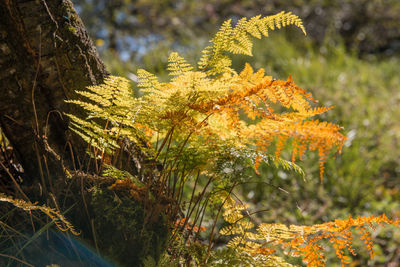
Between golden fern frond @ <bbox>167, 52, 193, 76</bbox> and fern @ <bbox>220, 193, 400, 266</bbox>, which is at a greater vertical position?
golden fern frond @ <bbox>167, 52, 193, 76</bbox>

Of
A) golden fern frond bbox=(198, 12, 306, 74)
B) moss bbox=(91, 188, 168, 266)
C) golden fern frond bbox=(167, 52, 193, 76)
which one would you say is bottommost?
moss bbox=(91, 188, 168, 266)

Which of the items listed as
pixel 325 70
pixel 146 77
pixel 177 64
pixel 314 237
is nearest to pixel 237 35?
pixel 177 64

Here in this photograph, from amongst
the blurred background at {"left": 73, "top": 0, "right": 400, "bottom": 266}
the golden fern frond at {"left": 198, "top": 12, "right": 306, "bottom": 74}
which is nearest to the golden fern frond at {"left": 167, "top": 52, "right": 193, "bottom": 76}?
the golden fern frond at {"left": 198, "top": 12, "right": 306, "bottom": 74}

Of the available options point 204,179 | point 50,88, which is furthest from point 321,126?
point 204,179

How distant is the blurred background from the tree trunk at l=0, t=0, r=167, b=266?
28cm

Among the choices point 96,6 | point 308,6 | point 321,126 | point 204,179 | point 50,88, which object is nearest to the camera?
point 321,126

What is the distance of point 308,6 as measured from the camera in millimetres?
9195

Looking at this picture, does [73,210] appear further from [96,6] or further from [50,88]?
[96,6]

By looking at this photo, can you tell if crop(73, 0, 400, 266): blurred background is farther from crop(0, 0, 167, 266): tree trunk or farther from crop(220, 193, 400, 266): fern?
crop(0, 0, 167, 266): tree trunk

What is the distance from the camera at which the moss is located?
1146mm

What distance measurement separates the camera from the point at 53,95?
134 centimetres

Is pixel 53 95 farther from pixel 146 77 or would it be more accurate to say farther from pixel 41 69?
pixel 146 77

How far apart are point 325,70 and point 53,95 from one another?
4.69m

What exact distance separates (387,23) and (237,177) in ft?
30.0
